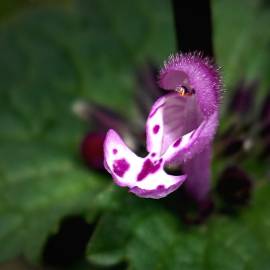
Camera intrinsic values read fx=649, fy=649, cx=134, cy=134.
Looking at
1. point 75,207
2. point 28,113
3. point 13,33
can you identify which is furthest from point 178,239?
point 13,33

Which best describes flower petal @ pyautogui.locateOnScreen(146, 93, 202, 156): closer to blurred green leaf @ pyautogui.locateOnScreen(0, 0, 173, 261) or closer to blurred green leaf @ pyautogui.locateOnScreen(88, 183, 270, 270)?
blurred green leaf @ pyautogui.locateOnScreen(88, 183, 270, 270)

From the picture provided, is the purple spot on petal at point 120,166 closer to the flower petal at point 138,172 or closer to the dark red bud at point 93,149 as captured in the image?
the flower petal at point 138,172

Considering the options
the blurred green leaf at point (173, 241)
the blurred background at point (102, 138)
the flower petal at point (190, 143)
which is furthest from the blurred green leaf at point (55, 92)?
the flower petal at point (190, 143)

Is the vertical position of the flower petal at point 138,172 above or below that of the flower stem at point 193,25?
below

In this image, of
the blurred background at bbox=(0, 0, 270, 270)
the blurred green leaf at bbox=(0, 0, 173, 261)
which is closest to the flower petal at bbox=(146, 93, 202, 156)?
the blurred background at bbox=(0, 0, 270, 270)

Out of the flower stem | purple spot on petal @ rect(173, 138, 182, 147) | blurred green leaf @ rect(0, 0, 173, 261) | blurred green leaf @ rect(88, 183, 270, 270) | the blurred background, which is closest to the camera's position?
purple spot on petal @ rect(173, 138, 182, 147)

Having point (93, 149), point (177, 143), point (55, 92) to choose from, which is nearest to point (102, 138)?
point (93, 149)

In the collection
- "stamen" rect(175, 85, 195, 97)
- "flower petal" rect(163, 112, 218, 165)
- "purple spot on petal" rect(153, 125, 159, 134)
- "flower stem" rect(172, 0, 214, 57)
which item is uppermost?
"flower stem" rect(172, 0, 214, 57)
